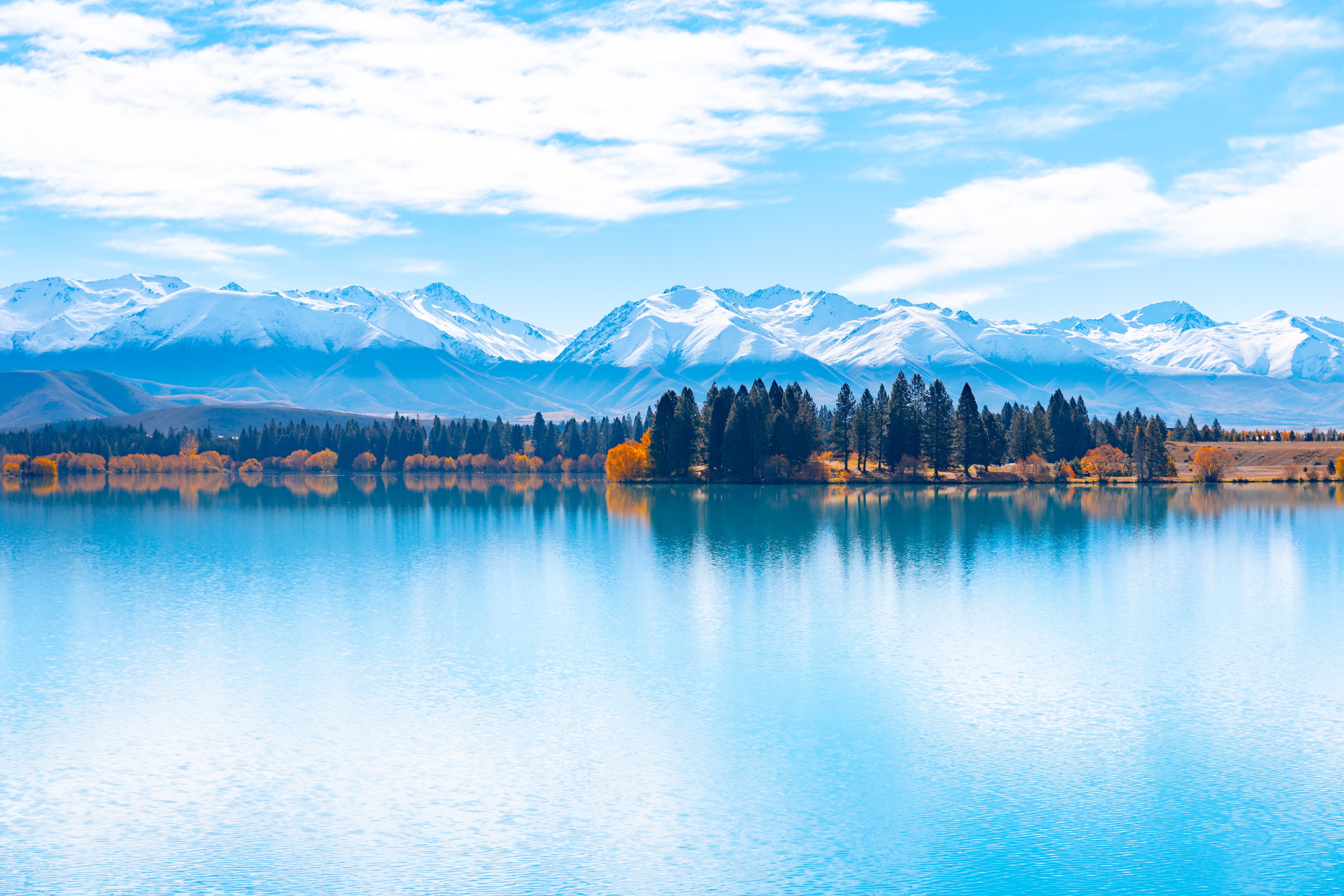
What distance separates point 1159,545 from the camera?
94562 mm

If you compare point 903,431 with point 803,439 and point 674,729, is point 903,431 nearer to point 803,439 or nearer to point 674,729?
point 803,439

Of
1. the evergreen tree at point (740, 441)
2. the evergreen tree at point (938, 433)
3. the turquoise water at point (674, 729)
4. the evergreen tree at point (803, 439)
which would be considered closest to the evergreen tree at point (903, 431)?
the evergreen tree at point (938, 433)

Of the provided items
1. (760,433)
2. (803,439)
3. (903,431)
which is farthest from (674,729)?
(903,431)

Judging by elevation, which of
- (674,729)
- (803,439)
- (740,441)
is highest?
(803,439)

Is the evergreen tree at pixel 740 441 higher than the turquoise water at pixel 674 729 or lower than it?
higher

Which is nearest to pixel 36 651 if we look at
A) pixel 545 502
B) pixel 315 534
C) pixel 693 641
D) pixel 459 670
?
pixel 459 670

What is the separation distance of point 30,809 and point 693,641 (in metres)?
28.0

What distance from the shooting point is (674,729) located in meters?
35.1

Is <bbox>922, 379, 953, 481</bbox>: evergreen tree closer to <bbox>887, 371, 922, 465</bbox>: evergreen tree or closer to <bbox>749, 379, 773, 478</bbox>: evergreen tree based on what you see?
<bbox>887, 371, 922, 465</bbox>: evergreen tree

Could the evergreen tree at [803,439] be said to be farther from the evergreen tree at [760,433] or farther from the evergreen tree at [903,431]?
the evergreen tree at [903,431]

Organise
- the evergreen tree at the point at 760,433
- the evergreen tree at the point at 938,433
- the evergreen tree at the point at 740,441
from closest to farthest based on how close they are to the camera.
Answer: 1. the evergreen tree at the point at 740,441
2. the evergreen tree at the point at 760,433
3. the evergreen tree at the point at 938,433

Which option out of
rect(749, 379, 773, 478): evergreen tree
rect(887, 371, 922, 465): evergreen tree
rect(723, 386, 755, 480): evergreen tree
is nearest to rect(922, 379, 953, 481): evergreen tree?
rect(887, 371, 922, 465): evergreen tree

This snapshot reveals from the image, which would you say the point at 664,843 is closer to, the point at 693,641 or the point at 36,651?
the point at 693,641

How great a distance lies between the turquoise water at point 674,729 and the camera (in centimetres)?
2492
